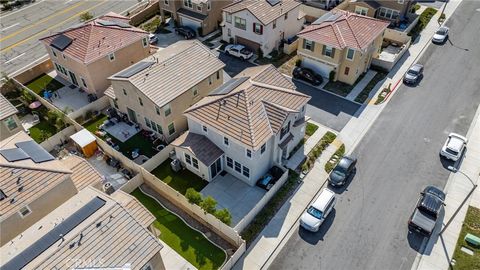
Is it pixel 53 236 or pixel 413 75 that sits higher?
pixel 53 236

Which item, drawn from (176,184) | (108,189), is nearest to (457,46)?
(176,184)

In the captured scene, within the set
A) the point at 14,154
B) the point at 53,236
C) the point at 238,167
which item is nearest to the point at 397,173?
the point at 238,167

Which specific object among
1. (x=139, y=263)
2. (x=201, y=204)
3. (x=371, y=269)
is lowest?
(x=371, y=269)

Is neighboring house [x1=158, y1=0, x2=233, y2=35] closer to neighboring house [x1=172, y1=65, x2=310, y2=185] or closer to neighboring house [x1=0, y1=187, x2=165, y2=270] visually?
neighboring house [x1=172, y1=65, x2=310, y2=185]

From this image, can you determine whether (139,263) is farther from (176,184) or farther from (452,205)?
(452,205)

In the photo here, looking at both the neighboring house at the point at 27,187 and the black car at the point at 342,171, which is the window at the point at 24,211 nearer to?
the neighboring house at the point at 27,187

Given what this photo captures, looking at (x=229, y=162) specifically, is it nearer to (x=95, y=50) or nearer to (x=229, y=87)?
(x=229, y=87)

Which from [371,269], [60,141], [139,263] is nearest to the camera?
[139,263]
